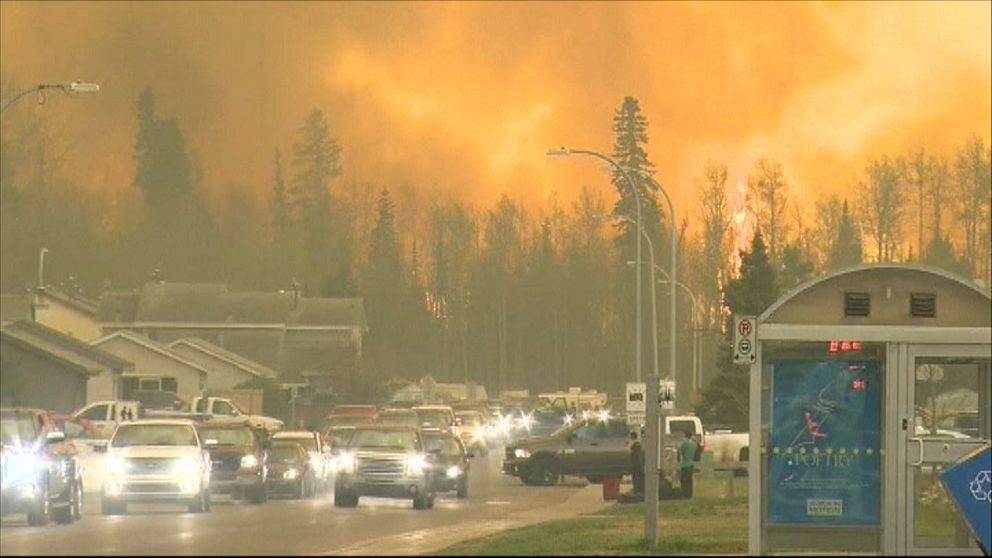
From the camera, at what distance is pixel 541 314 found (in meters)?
171

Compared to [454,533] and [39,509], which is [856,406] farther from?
[39,509]

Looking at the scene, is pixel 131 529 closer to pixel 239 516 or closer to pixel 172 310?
pixel 239 516

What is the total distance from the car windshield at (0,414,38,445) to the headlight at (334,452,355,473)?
8.73m

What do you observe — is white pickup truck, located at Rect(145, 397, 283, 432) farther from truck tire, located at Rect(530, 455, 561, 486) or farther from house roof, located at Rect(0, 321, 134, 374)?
truck tire, located at Rect(530, 455, 561, 486)

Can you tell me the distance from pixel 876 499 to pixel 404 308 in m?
151

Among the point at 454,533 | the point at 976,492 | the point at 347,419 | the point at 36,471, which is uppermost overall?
the point at 347,419

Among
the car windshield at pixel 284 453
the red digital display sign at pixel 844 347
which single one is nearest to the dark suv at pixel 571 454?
the car windshield at pixel 284 453

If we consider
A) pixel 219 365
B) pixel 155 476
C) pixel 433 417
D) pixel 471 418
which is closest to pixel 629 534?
pixel 155 476

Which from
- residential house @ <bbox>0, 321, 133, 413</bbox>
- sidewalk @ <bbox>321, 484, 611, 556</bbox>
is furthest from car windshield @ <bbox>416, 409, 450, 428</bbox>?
sidewalk @ <bbox>321, 484, 611, 556</bbox>

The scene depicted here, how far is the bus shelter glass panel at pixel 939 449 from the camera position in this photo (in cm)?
2588

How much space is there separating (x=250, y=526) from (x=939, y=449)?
13938 mm

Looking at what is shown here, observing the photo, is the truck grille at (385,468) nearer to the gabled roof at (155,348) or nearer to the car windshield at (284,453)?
the car windshield at (284,453)

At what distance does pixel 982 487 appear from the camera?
935 inches

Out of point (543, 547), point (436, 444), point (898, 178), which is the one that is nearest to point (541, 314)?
point (898, 178)
